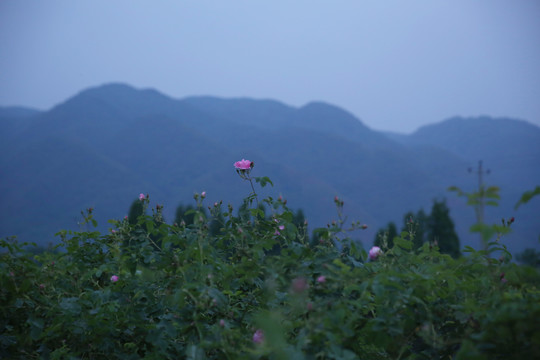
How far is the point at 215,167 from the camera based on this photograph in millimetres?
152625

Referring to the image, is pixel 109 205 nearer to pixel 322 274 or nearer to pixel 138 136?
pixel 138 136

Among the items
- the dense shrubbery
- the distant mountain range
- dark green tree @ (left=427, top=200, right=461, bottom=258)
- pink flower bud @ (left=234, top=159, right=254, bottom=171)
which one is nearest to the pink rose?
pink flower bud @ (left=234, top=159, right=254, bottom=171)

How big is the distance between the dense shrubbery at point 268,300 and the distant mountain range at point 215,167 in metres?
103

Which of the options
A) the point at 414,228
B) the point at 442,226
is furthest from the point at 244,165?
the point at 442,226

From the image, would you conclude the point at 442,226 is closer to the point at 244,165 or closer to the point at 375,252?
the point at 244,165

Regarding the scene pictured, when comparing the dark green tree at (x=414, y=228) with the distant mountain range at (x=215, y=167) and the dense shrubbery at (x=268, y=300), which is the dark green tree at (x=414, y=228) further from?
the distant mountain range at (x=215, y=167)

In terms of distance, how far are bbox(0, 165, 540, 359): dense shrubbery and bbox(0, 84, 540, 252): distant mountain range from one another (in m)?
103

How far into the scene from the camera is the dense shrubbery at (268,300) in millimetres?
1847

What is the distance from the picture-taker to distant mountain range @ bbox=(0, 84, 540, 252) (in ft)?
403

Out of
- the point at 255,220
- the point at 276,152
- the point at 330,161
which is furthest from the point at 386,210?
the point at 255,220

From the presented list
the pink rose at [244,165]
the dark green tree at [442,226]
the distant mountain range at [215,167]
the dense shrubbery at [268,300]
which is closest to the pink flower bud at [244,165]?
the pink rose at [244,165]

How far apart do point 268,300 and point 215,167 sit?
152m

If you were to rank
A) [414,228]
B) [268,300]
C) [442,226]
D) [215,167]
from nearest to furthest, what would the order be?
[268,300]
[414,228]
[442,226]
[215,167]

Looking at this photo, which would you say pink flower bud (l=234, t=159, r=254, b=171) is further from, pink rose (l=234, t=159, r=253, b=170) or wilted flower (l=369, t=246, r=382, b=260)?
wilted flower (l=369, t=246, r=382, b=260)
